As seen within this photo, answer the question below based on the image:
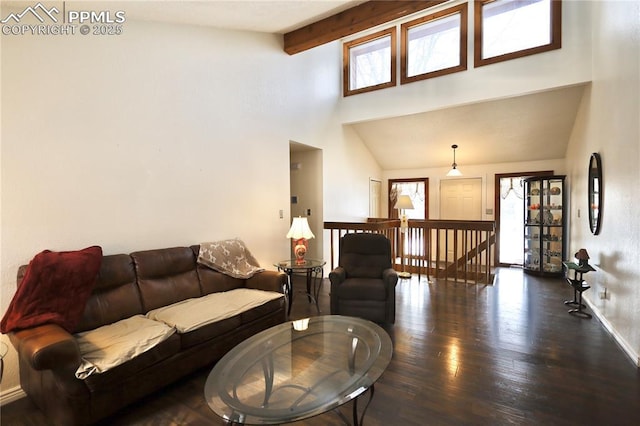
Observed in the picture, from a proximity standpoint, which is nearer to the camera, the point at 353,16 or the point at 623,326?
the point at 623,326

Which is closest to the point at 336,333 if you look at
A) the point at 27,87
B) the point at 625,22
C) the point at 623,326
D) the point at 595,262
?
the point at 623,326

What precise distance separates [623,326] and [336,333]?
8.51 ft

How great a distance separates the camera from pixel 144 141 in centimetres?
280

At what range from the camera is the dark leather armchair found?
312 centimetres

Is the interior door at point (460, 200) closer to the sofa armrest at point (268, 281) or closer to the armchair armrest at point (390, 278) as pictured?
the armchair armrest at point (390, 278)

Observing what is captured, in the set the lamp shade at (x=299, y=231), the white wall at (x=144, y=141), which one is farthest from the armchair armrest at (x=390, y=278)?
the white wall at (x=144, y=141)

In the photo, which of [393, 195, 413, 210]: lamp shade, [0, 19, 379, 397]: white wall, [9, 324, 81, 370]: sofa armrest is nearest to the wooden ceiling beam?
[0, 19, 379, 397]: white wall

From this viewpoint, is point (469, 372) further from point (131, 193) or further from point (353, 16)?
point (353, 16)

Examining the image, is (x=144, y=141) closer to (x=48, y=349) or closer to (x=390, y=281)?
(x=48, y=349)

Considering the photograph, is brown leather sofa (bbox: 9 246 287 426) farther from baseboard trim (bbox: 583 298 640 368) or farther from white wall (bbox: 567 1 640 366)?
white wall (bbox: 567 1 640 366)

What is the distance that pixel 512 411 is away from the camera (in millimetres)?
1849

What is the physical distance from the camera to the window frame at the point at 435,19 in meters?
4.78

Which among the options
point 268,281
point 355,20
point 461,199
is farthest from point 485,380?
point 461,199

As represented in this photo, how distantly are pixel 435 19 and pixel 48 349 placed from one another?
6.22 meters
